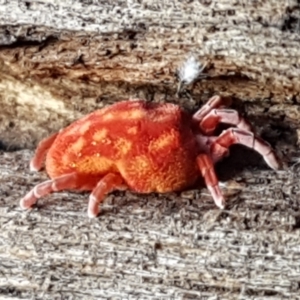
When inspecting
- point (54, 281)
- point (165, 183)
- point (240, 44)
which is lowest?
point (54, 281)

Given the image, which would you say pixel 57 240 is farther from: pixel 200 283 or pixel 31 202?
pixel 200 283

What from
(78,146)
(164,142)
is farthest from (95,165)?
(164,142)

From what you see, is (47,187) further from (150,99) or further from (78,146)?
(150,99)

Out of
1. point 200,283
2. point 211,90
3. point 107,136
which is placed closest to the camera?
point 200,283

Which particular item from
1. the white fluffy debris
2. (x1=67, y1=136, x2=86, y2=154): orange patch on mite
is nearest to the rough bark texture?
the white fluffy debris

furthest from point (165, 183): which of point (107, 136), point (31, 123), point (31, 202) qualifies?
point (31, 123)

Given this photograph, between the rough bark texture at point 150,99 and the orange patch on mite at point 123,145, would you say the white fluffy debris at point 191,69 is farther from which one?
the orange patch on mite at point 123,145
